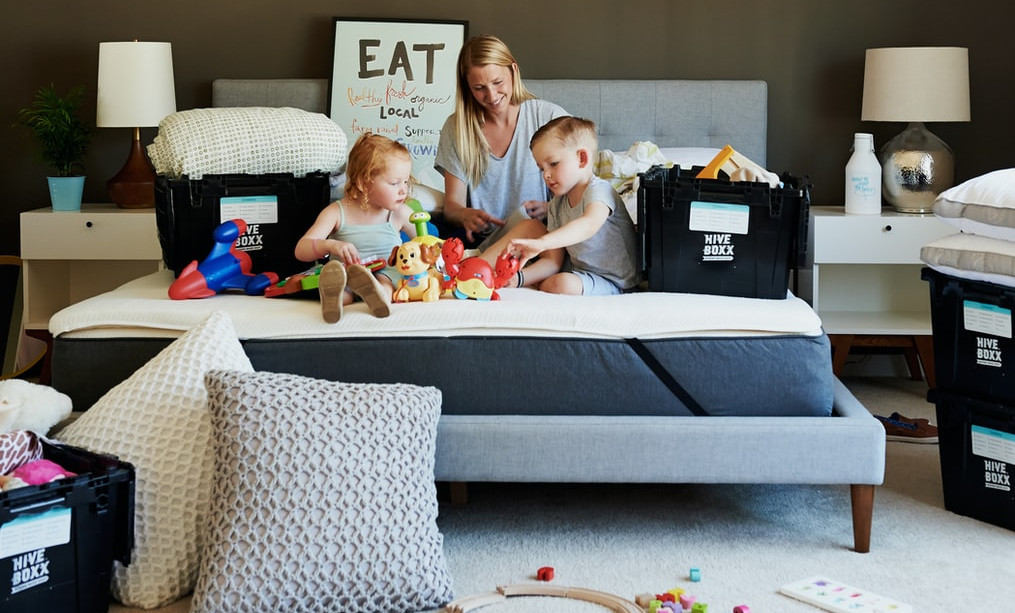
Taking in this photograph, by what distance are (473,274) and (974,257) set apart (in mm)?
1140

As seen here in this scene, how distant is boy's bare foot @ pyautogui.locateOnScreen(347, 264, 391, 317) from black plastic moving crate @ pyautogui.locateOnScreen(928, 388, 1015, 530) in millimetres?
1307

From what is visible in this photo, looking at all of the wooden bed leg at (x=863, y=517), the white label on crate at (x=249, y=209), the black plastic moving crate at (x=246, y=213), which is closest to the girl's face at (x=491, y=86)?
the black plastic moving crate at (x=246, y=213)

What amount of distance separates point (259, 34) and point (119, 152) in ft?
2.34

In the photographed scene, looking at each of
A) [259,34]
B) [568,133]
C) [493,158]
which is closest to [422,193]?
[493,158]

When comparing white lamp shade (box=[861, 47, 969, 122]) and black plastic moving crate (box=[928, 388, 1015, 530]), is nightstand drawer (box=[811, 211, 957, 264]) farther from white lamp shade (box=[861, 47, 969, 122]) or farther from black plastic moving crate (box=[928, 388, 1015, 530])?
black plastic moving crate (box=[928, 388, 1015, 530])

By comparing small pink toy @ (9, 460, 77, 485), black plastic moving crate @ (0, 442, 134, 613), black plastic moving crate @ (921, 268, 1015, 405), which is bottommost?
black plastic moving crate @ (0, 442, 134, 613)

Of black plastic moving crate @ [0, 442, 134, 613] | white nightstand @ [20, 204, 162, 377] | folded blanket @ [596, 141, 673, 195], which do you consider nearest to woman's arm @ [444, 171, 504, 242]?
folded blanket @ [596, 141, 673, 195]

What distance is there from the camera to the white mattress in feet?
8.25

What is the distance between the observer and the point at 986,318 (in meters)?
2.59

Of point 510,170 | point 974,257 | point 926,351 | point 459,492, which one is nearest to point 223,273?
point 459,492

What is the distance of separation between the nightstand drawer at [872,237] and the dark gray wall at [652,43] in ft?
1.77

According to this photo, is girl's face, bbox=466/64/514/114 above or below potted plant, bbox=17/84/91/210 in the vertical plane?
above

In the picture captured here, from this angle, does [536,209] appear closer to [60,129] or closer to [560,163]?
[560,163]

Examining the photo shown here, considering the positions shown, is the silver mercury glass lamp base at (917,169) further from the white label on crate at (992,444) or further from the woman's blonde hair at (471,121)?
the white label on crate at (992,444)
